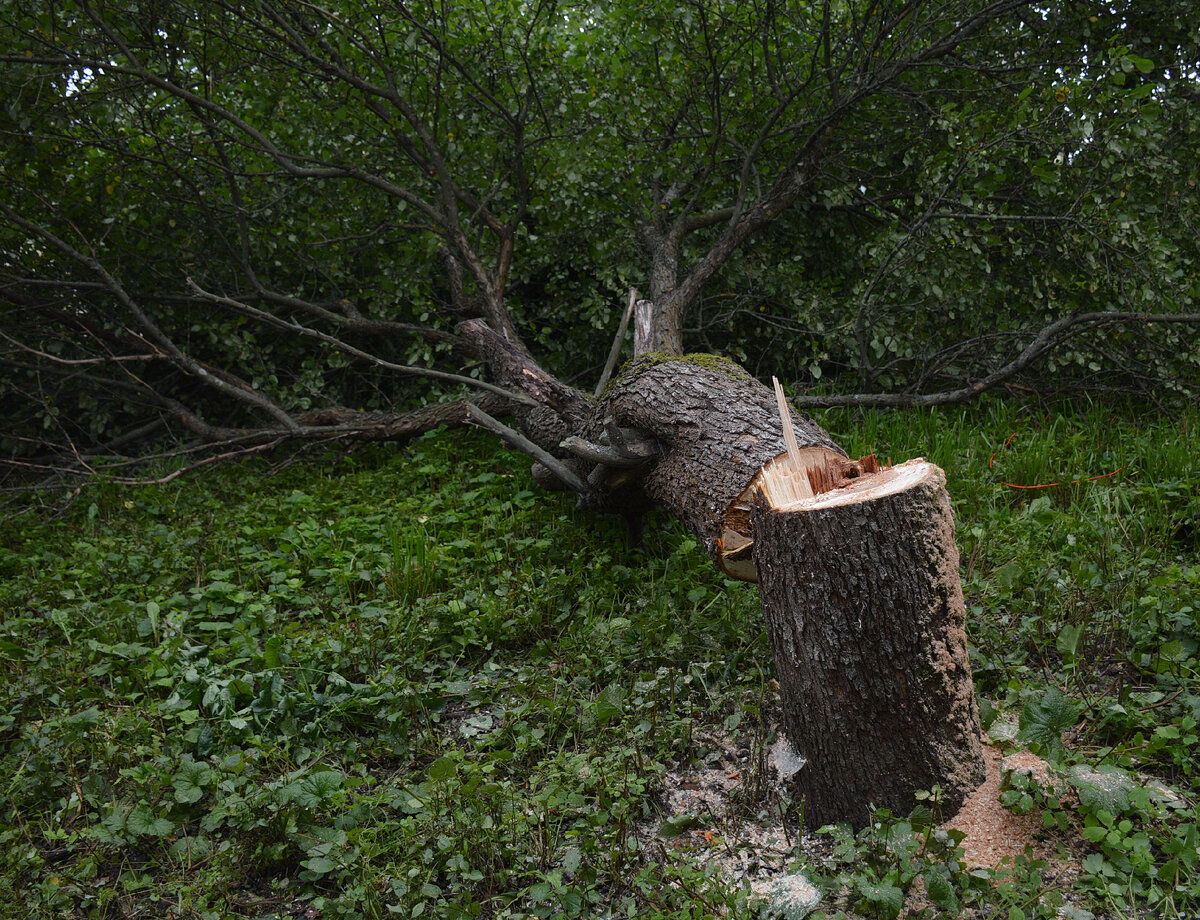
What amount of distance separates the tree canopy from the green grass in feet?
3.67

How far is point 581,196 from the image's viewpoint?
18.9 feet

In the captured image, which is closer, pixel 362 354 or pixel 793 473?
pixel 793 473

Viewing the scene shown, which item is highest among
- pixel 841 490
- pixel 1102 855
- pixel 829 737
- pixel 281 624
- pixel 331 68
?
pixel 331 68

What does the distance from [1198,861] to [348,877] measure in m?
2.07

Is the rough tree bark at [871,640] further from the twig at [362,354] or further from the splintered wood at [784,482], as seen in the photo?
the twig at [362,354]

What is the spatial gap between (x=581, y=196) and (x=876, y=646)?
14.4 ft

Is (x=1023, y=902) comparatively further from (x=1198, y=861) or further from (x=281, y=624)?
(x=281, y=624)

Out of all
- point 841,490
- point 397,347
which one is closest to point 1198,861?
point 841,490

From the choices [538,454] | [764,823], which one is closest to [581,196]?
[538,454]

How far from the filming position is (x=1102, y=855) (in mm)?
2006

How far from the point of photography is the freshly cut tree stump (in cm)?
214

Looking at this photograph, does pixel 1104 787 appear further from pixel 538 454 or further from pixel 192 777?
pixel 538 454

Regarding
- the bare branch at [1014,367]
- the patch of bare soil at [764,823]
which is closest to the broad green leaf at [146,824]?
the patch of bare soil at [764,823]

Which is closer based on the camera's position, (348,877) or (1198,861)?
(1198,861)
